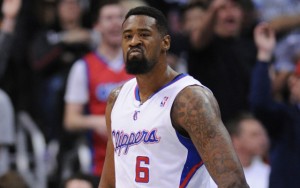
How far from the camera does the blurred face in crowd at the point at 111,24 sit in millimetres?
8172

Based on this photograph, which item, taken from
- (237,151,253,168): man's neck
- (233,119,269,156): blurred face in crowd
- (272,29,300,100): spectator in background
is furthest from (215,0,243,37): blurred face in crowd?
(237,151,253,168): man's neck

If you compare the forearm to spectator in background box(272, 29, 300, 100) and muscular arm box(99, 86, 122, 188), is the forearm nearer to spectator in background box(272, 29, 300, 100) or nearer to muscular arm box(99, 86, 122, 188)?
muscular arm box(99, 86, 122, 188)

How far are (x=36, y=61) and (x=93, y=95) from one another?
1.71m

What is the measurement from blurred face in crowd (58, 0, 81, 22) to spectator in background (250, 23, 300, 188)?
3.03 m

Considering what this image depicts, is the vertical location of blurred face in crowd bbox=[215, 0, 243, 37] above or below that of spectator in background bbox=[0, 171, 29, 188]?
above

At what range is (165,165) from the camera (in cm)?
494

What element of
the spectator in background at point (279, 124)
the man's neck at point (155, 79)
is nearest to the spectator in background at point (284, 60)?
the spectator in background at point (279, 124)

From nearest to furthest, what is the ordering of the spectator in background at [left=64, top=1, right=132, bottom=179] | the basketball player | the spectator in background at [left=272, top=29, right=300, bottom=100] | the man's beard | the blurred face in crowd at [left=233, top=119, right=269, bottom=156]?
the basketball player → the man's beard → the blurred face in crowd at [left=233, top=119, right=269, bottom=156] → the spectator in background at [left=64, top=1, right=132, bottom=179] → the spectator in background at [left=272, top=29, right=300, bottom=100]

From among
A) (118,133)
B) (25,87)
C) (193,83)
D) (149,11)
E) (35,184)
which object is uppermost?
(149,11)

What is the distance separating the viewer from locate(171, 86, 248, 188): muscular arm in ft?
15.1

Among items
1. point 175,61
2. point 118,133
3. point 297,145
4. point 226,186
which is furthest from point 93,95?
point 226,186

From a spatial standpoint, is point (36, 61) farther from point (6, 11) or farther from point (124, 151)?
point (124, 151)

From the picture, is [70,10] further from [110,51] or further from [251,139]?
[251,139]

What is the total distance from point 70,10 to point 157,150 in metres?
5.05
